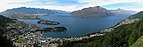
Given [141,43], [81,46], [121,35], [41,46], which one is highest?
[141,43]

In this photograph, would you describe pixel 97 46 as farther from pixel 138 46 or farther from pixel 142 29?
pixel 138 46

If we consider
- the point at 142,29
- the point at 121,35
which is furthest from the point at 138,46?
the point at 121,35

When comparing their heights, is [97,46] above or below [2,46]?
below

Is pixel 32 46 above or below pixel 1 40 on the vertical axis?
below

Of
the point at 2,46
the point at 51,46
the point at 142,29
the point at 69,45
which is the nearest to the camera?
the point at 142,29

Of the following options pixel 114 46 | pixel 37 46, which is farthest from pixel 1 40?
pixel 37 46

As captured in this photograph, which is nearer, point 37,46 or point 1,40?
point 1,40

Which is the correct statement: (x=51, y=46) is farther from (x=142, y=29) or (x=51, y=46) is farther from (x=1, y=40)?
(x=142, y=29)

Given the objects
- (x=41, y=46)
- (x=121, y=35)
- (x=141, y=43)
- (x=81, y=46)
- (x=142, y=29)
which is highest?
(x=141, y=43)

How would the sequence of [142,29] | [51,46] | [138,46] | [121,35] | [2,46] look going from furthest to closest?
[51,46]
[121,35]
[2,46]
[142,29]
[138,46]
